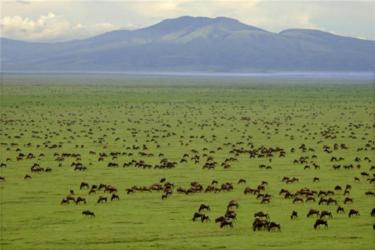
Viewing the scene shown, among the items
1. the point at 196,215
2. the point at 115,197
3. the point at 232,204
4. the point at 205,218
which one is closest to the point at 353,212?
the point at 232,204

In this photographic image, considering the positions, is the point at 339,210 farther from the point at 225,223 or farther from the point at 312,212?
the point at 225,223

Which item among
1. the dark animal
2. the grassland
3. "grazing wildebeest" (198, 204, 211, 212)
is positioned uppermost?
the dark animal

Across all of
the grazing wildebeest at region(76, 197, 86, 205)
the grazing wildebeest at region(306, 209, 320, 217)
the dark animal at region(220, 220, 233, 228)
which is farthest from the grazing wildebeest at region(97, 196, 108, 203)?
the grazing wildebeest at region(306, 209, 320, 217)

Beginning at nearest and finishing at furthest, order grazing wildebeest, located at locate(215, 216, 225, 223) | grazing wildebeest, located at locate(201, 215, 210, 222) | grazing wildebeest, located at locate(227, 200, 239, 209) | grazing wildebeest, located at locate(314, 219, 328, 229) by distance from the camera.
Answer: grazing wildebeest, located at locate(314, 219, 328, 229)
grazing wildebeest, located at locate(215, 216, 225, 223)
grazing wildebeest, located at locate(201, 215, 210, 222)
grazing wildebeest, located at locate(227, 200, 239, 209)

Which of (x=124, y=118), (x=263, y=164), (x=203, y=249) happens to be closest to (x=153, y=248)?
(x=203, y=249)

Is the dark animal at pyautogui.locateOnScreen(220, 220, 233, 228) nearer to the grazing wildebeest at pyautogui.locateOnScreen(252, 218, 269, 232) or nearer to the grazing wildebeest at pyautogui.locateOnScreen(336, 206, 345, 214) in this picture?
the grazing wildebeest at pyautogui.locateOnScreen(252, 218, 269, 232)

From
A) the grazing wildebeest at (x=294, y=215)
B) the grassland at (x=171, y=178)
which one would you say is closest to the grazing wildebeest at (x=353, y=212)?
the grassland at (x=171, y=178)

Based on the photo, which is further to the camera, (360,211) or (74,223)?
(360,211)

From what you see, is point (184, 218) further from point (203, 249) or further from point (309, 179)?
point (309, 179)

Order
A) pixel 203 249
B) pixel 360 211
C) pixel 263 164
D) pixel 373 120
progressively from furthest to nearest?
pixel 373 120, pixel 263 164, pixel 360 211, pixel 203 249

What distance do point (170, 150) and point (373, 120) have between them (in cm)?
2817

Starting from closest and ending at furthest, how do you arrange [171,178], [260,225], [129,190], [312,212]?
[260,225] → [312,212] → [129,190] → [171,178]

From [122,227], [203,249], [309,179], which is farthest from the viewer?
[309,179]

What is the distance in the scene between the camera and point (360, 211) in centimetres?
2311
